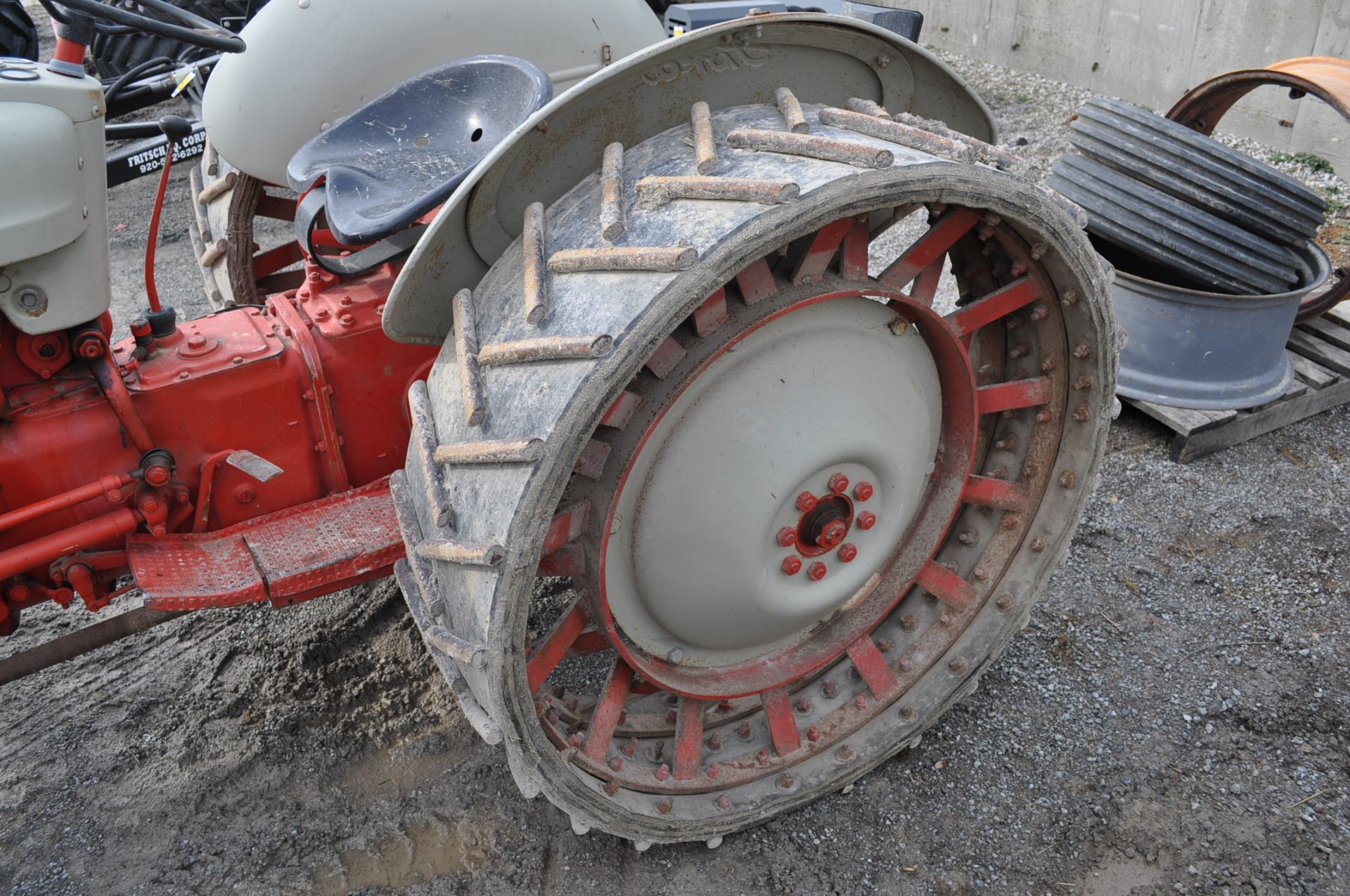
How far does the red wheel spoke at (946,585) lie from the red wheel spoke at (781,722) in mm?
368

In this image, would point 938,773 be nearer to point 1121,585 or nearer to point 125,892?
point 1121,585

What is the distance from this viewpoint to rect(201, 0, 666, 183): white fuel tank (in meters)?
2.13

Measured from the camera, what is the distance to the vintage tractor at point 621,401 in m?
1.43

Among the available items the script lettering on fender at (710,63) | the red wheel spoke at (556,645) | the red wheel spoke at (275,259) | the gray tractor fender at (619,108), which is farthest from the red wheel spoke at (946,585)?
the red wheel spoke at (275,259)

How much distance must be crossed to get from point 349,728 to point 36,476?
0.81 m

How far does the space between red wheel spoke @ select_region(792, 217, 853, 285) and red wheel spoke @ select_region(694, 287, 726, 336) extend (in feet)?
0.44

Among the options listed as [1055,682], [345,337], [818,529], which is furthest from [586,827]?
[1055,682]

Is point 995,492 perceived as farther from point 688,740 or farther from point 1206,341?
point 1206,341

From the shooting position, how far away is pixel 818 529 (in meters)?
1.76

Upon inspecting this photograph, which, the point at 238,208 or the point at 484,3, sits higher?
the point at 484,3

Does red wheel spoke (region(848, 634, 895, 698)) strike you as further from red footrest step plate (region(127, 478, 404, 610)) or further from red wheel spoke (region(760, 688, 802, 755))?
red footrest step plate (region(127, 478, 404, 610))

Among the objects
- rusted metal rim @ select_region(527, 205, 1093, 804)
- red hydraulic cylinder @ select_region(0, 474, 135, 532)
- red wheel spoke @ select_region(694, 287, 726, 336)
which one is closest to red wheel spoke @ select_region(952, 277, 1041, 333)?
rusted metal rim @ select_region(527, 205, 1093, 804)

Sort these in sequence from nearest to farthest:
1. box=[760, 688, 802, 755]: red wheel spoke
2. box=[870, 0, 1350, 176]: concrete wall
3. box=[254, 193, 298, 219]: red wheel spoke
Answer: box=[760, 688, 802, 755]: red wheel spoke
box=[254, 193, 298, 219]: red wheel spoke
box=[870, 0, 1350, 176]: concrete wall

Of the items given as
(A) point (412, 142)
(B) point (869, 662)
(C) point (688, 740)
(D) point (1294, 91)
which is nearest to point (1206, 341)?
(D) point (1294, 91)
